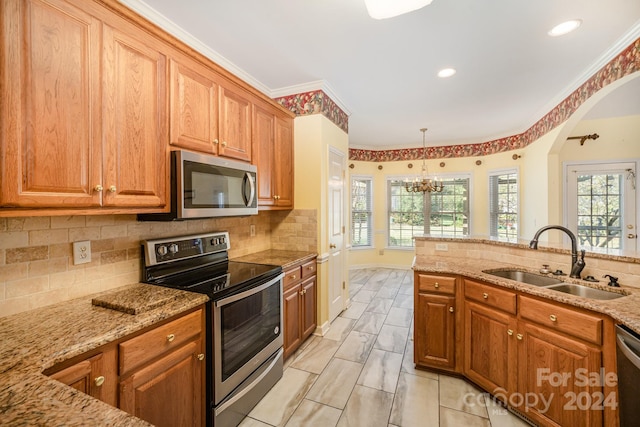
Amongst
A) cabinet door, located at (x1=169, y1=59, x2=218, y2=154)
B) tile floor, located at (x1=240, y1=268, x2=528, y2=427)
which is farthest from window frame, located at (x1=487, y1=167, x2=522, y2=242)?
cabinet door, located at (x1=169, y1=59, x2=218, y2=154)

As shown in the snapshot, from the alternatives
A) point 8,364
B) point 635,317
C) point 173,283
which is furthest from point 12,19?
point 635,317

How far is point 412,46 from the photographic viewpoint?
88.4 inches

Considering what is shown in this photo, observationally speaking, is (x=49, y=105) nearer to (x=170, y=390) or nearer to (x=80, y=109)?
(x=80, y=109)

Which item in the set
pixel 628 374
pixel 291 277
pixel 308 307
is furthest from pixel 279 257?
pixel 628 374

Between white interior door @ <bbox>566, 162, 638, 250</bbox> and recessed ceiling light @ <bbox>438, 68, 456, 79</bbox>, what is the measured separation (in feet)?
8.91

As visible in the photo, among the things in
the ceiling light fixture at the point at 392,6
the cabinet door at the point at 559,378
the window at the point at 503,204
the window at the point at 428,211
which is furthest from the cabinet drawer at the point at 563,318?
the window at the point at 428,211

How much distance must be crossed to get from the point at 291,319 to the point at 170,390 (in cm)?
120

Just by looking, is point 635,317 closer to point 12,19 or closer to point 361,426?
point 361,426

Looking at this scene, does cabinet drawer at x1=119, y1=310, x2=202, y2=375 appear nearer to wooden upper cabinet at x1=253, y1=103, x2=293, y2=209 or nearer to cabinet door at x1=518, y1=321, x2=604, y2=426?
wooden upper cabinet at x1=253, y1=103, x2=293, y2=209

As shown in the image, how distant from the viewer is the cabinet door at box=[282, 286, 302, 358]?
240 cm

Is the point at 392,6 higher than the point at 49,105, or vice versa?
the point at 392,6

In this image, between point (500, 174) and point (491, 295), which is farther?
point (500, 174)

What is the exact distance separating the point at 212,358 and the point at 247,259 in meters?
1.07

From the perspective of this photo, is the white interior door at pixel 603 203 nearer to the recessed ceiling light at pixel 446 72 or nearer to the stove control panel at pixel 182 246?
the recessed ceiling light at pixel 446 72
